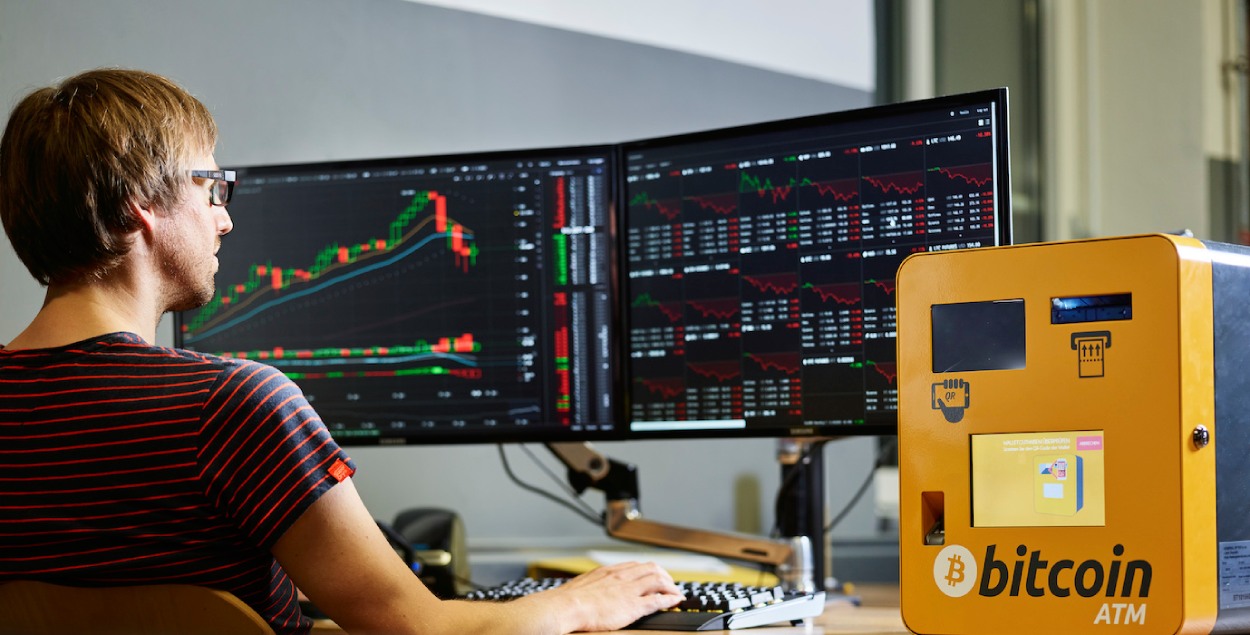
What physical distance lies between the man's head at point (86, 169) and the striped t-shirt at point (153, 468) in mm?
116

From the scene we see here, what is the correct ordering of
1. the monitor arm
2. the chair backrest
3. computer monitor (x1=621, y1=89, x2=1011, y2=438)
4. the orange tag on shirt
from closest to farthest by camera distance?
the chair backrest → the orange tag on shirt → computer monitor (x1=621, y1=89, x2=1011, y2=438) → the monitor arm

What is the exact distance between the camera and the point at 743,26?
2414 millimetres

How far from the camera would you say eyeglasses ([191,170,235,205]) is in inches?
47.6

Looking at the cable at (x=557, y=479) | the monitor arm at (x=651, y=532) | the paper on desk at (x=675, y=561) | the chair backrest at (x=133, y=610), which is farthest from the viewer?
the cable at (x=557, y=479)

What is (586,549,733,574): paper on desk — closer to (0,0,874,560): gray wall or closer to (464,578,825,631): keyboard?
(0,0,874,560): gray wall

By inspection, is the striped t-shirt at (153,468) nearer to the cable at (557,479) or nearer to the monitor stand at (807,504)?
the monitor stand at (807,504)

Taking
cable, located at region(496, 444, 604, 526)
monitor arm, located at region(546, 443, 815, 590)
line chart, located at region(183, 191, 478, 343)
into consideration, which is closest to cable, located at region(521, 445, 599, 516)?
cable, located at region(496, 444, 604, 526)

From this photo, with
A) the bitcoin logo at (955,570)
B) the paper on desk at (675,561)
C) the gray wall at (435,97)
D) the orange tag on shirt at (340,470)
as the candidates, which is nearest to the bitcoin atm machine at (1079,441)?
the bitcoin logo at (955,570)

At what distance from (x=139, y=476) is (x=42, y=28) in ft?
2.83

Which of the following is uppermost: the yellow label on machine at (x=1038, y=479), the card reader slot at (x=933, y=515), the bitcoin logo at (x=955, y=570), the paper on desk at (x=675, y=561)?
the yellow label on machine at (x=1038, y=479)

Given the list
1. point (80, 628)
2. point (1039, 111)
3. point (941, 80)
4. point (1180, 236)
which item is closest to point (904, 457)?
point (1180, 236)

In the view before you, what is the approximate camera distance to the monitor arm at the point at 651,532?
163cm

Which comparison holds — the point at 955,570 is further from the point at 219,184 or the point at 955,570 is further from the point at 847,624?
the point at 219,184

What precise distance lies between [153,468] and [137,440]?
27 mm
